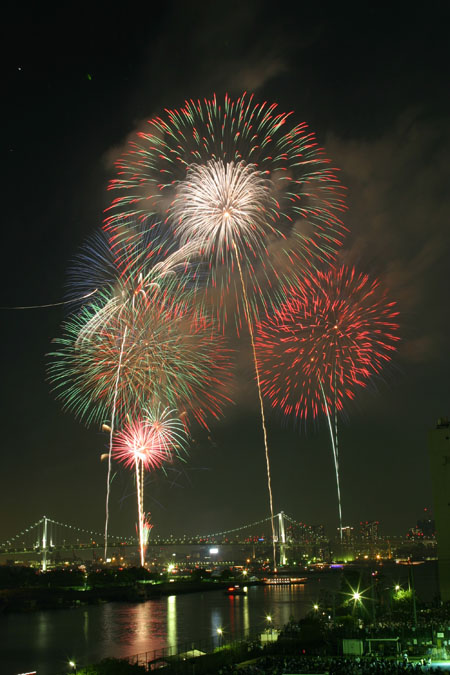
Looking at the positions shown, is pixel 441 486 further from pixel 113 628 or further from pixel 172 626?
pixel 113 628

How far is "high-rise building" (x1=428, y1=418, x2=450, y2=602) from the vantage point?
79.8 ft

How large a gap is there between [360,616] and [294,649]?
926 cm

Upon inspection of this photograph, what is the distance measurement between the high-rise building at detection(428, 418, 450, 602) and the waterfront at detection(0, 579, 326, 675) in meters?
12.5

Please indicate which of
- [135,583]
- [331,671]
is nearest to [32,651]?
[331,671]

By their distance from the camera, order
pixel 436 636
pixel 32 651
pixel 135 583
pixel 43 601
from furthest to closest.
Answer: pixel 135 583 → pixel 43 601 → pixel 32 651 → pixel 436 636

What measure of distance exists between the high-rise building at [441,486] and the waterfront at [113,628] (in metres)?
12.5

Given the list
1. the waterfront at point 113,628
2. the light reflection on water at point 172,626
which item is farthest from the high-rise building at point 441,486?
the light reflection on water at point 172,626

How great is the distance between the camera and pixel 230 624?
3931 cm

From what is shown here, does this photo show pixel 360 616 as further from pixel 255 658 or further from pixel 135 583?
pixel 135 583

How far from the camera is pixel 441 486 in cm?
2458

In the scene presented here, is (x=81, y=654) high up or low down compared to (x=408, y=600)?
down

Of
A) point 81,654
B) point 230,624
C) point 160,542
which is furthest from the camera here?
point 160,542

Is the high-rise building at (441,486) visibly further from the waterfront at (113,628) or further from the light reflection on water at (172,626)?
the light reflection on water at (172,626)

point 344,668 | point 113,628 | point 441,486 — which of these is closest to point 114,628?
point 113,628
